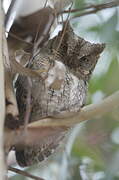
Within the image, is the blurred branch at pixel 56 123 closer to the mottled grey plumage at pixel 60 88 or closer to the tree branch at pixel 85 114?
the tree branch at pixel 85 114

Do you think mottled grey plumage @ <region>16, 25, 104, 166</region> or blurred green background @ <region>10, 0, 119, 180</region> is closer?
mottled grey plumage @ <region>16, 25, 104, 166</region>

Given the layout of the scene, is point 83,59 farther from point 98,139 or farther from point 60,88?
point 98,139

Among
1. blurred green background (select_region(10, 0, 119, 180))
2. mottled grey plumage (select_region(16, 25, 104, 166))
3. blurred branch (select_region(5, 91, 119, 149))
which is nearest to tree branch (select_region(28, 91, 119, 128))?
blurred branch (select_region(5, 91, 119, 149))

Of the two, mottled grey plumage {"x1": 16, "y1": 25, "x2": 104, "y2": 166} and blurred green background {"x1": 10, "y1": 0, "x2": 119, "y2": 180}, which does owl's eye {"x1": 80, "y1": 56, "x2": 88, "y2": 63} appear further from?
blurred green background {"x1": 10, "y1": 0, "x2": 119, "y2": 180}

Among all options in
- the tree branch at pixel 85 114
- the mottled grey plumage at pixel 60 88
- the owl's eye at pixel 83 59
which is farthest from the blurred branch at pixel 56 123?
the owl's eye at pixel 83 59

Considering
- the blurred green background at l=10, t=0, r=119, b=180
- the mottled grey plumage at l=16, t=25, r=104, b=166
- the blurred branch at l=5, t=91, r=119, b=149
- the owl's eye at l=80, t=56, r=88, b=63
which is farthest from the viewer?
the blurred green background at l=10, t=0, r=119, b=180

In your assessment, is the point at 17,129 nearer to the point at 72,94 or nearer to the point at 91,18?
the point at 72,94
